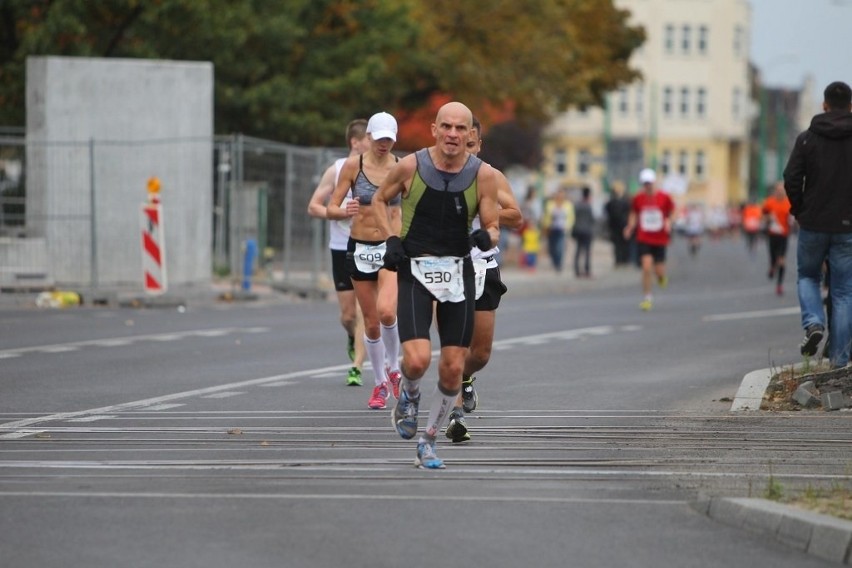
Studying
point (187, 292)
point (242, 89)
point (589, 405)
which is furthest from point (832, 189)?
point (242, 89)

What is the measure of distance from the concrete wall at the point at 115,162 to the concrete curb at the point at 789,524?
1987 cm

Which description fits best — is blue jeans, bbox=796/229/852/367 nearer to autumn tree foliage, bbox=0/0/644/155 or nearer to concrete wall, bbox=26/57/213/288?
concrete wall, bbox=26/57/213/288

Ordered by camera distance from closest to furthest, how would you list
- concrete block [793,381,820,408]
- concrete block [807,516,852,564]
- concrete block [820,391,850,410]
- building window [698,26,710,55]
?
concrete block [807,516,852,564] < concrete block [820,391,850,410] < concrete block [793,381,820,408] < building window [698,26,710,55]

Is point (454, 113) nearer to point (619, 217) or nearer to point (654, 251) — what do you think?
point (654, 251)

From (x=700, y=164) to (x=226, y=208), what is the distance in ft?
344

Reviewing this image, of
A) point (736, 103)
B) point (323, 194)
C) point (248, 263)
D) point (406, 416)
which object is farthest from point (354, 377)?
point (736, 103)

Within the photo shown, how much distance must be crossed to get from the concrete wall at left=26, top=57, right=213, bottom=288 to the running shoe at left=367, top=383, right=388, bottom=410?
588 inches

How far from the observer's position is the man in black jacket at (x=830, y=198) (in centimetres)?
1412

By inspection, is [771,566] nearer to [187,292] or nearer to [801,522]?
[801,522]

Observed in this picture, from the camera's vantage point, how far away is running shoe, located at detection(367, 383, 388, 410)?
12.7 metres

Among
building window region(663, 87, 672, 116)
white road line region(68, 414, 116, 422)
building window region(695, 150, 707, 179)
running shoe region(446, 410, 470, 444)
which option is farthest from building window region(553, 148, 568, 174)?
running shoe region(446, 410, 470, 444)

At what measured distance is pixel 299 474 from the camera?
9398mm

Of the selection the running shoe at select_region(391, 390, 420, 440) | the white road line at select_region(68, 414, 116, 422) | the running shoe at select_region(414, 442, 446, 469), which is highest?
the running shoe at select_region(391, 390, 420, 440)

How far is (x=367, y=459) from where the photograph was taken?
10000 millimetres
